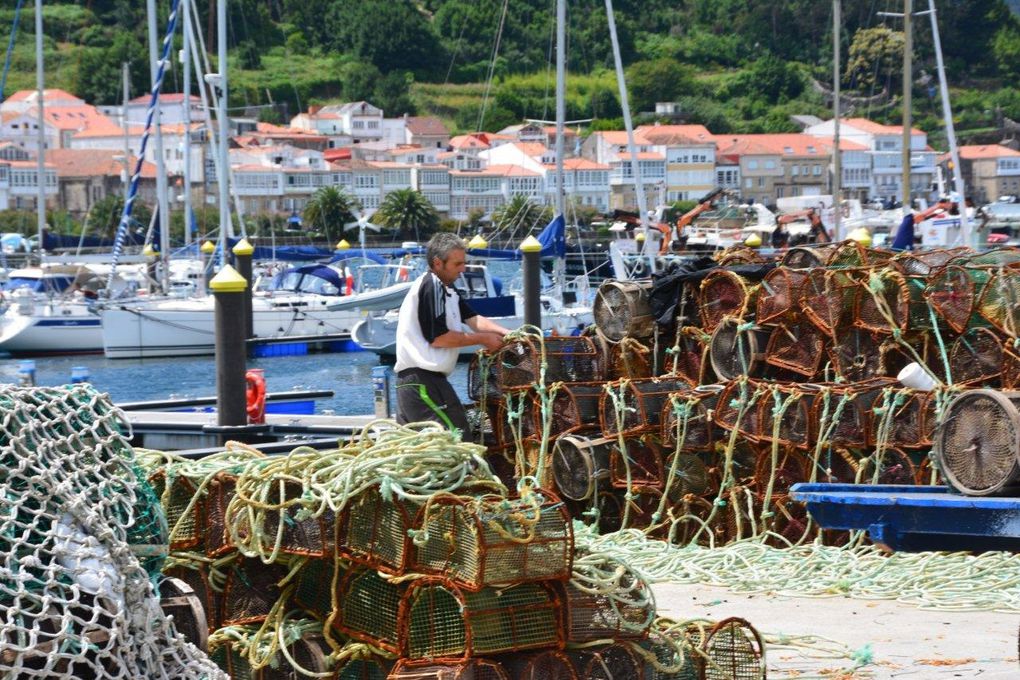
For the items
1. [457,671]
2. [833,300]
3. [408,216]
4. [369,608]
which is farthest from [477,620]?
[408,216]

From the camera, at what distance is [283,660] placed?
18.9 feet

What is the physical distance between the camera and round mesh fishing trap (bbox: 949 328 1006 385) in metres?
8.47

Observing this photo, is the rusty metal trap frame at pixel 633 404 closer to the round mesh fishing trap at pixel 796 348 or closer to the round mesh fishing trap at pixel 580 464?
the round mesh fishing trap at pixel 580 464

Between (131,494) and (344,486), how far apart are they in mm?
1019

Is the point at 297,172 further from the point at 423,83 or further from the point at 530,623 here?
the point at 530,623

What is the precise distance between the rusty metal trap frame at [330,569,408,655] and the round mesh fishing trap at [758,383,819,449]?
358cm

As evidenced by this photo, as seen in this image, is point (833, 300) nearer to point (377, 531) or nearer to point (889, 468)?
point (889, 468)

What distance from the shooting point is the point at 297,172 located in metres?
106

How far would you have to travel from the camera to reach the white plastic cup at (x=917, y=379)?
27.6ft

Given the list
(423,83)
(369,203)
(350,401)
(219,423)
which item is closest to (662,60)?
(423,83)

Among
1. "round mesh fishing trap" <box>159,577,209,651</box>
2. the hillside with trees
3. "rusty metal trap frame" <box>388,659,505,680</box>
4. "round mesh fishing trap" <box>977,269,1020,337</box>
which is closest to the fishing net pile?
"round mesh fishing trap" <box>159,577,209,651</box>

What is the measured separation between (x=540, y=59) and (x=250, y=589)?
11649cm

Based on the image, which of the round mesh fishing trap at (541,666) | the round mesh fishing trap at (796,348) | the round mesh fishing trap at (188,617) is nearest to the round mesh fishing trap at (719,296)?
the round mesh fishing trap at (796,348)

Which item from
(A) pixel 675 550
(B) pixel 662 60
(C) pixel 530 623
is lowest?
(A) pixel 675 550
